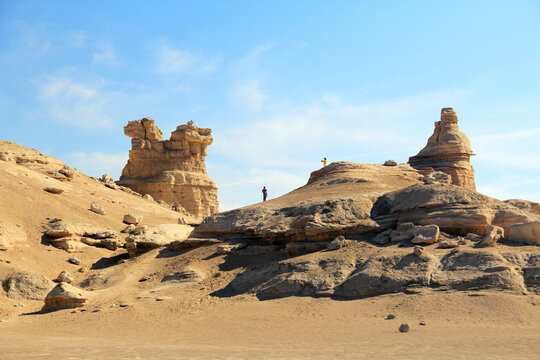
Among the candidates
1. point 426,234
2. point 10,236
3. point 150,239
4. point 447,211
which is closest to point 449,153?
point 447,211

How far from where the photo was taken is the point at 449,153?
86.3 ft

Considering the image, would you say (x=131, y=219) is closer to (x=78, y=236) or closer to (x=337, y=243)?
(x=78, y=236)

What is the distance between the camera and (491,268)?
12828 millimetres

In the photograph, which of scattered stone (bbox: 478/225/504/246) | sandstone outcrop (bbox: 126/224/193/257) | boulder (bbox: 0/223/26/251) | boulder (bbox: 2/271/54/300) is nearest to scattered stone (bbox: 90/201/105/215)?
boulder (bbox: 0/223/26/251)

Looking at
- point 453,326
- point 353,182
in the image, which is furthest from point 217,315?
point 353,182

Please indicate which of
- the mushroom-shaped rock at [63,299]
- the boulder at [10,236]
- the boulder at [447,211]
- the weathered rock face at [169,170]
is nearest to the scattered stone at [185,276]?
the mushroom-shaped rock at [63,299]

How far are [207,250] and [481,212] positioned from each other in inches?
341

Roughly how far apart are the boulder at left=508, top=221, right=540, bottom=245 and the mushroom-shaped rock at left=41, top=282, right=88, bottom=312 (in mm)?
11802

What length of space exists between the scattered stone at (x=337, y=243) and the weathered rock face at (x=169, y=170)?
24.5 metres

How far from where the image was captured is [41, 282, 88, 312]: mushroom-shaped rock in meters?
15.8

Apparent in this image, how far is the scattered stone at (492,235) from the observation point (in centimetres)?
1410

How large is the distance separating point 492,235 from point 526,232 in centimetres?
94

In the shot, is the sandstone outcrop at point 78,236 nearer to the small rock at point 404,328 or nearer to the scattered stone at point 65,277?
the scattered stone at point 65,277

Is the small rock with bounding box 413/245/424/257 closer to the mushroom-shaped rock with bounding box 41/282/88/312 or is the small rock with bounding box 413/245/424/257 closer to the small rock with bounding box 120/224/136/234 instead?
the mushroom-shaped rock with bounding box 41/282/88/312
